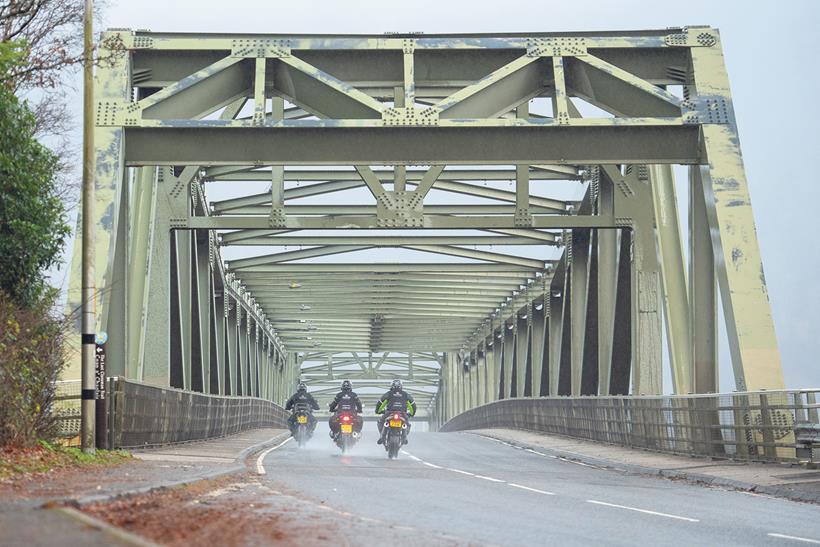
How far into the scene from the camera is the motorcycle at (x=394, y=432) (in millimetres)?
27000

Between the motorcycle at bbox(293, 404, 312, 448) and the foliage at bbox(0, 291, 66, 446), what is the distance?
16.3 meters

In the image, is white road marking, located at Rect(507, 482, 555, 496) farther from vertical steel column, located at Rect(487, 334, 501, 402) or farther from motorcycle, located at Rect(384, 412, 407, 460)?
vertical steel column, located at Rect(487, 334, 501, 402)

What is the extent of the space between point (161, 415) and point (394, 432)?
504 centimetres

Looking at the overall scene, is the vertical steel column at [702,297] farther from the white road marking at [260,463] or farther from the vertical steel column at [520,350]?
the vertical steel column at [520,350]

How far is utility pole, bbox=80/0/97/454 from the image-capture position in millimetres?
18547

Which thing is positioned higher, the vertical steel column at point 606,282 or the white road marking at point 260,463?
the vertical steel column at point 606,282

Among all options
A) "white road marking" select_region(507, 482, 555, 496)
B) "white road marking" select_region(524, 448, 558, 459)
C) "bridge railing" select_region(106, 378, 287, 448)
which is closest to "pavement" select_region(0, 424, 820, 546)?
"white road marking" select_region(507, 482, 555, 496)

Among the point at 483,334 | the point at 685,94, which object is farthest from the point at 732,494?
the point at 483,334

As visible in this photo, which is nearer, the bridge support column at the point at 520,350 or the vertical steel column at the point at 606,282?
the vertical steel column at the point at 606,282

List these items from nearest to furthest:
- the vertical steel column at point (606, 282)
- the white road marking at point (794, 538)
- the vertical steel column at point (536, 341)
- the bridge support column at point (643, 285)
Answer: the white road marking at point (794, 538) → the bridge support column at point (643, 285) → the vertical steel column at point (606, 282) → the vertical steel column at point (536, 341)

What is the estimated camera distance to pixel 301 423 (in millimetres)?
35156

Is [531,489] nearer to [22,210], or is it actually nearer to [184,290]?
[22,210]

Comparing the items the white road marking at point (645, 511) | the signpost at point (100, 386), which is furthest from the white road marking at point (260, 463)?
the white road marking at point (645, 511)

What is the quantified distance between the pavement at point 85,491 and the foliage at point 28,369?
1191 millimetres
